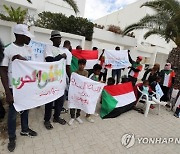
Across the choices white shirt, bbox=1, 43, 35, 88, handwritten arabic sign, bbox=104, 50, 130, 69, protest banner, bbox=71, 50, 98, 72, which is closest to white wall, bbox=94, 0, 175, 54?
handwritten arabic sign, bbox=104, 50, 130, 69

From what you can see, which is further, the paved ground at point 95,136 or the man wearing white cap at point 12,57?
the paved ground at point 95,136

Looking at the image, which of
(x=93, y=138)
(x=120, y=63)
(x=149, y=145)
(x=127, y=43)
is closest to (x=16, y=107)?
(x=93, y=138)

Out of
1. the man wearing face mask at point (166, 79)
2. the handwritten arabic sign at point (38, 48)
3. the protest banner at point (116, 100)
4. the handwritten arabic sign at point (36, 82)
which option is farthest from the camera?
the man wearing face mask at point (166, 79)

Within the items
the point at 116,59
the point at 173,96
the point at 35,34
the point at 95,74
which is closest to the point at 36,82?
the point at 95,74

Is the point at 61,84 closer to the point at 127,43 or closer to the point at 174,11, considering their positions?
the point at 174,11

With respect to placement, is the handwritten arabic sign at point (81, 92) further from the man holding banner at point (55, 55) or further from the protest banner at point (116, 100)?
the protest banner at point (116, 100)

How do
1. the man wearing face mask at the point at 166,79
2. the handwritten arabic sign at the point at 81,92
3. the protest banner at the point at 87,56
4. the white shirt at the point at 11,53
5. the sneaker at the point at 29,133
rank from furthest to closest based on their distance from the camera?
1. the man wearing face mask at the point at 166,79
2. the protest banner at the point at 87,56
3. the handwritten arabic sign at the point at 81,92
4. the sneaker at the point at 29,133
5. the white shirt at the point at 11,53

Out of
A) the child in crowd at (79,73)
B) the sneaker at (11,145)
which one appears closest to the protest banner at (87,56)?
the child in crowd at (79,73)

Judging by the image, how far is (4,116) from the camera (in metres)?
4.15

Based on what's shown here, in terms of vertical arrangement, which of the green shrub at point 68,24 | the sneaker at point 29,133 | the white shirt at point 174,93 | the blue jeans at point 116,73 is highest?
the green shrub at point 68,24

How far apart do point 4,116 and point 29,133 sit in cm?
85

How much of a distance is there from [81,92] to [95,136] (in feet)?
3.38

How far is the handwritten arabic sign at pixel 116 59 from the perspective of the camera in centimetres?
733

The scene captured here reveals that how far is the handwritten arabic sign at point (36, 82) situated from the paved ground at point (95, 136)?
74 cm
